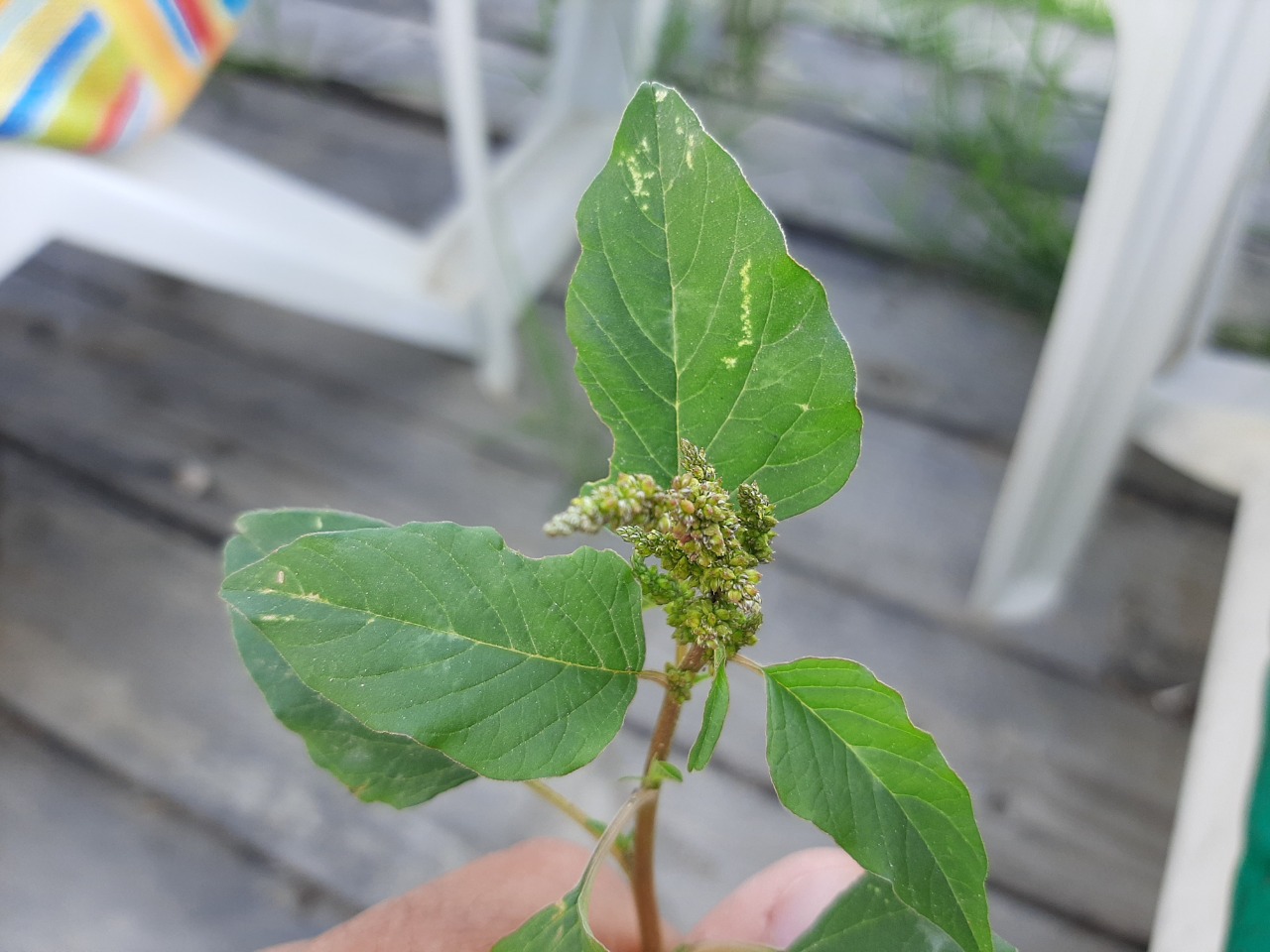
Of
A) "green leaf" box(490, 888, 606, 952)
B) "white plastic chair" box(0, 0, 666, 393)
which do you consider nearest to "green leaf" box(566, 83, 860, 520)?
"green leaf" box(490, 888, 606, 952)

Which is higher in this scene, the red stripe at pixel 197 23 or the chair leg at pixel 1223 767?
the red stripe at pixel 197 23

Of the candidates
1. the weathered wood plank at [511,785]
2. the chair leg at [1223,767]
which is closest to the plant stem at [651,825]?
the chair leg at [1223,767]

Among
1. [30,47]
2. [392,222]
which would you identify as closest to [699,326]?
[30,47]

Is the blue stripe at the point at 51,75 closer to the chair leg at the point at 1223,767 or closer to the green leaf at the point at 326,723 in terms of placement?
the green leaf at the point at 326,723

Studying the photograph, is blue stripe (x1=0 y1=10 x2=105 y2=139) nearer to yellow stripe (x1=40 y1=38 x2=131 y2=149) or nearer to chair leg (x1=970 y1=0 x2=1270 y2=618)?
yellow stripe (x1=40 y1=38 x2=131 y2=149)

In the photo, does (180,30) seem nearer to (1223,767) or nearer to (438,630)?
(438,630)
